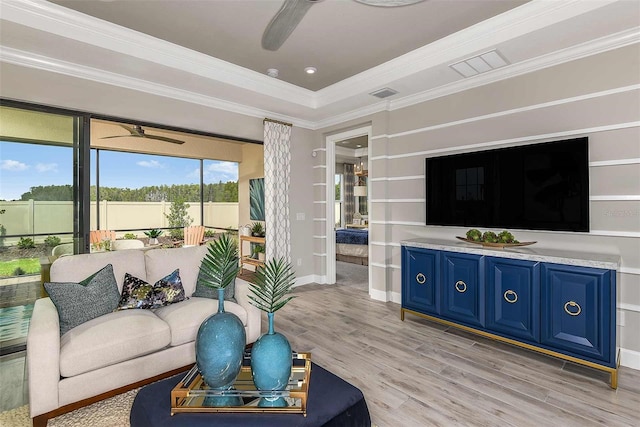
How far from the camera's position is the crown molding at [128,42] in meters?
2.63

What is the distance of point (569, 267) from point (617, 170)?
103 cm

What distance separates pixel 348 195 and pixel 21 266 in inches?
328

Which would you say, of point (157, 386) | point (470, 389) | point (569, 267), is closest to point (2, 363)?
point (157, 386)

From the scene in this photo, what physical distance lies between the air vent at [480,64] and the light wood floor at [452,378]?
2.88m

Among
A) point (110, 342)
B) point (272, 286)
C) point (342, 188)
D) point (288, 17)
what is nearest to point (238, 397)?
point (272, 286)

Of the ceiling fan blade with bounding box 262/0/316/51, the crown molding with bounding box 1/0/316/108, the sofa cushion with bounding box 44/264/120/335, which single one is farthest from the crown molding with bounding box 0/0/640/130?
the sofa cushion with bounding box 44/264/120/335

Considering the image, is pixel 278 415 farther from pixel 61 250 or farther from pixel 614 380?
pixel 61 250

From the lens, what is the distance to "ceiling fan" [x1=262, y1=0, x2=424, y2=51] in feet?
6.34

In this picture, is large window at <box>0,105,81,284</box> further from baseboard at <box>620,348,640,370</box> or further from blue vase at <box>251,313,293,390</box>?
baseboard at <box>620,348,640,370</box>

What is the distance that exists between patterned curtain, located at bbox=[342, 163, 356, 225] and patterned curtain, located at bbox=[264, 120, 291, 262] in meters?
5.24

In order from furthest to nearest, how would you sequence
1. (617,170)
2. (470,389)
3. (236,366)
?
(617,170) < (470,389) < (236,366)

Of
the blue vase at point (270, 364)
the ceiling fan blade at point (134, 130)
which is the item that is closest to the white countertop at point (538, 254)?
the blue vase at point (270, 364)

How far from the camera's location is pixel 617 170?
2.78 m

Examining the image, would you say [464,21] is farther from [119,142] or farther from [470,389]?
[119,142]
